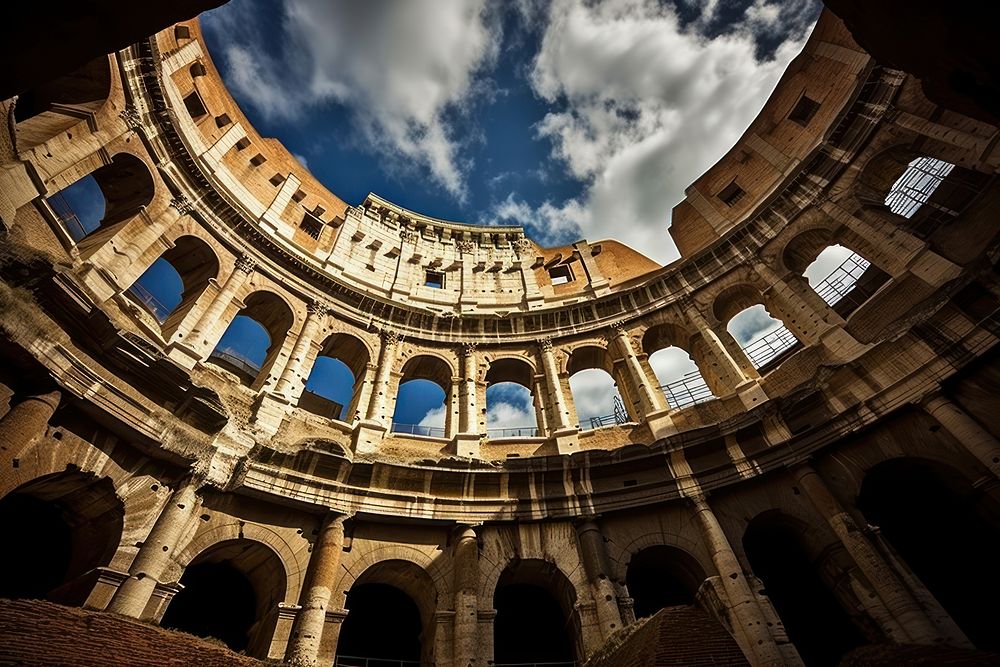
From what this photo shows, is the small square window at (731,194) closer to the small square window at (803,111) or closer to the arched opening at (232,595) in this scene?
the small square window at (803,111)

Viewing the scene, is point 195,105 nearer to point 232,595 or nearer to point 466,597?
point 232,595

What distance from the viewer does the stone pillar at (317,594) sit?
931 centimetres

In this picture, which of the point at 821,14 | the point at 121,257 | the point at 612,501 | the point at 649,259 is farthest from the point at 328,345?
the point at 821,14

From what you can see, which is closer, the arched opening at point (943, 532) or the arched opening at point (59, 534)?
the arched opening at point (59, 534)

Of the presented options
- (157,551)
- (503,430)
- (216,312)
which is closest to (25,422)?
(157,551)

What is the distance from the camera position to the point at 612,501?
12070 millimetres

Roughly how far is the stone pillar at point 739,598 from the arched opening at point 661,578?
26.6 inches

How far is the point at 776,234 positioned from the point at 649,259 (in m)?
6.12

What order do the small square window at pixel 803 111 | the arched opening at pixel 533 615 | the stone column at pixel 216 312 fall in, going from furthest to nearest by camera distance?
1. the small square window at pixel 803 111
2. the stone column at pixel 216 312
3. the arched opening at pixel 533 615

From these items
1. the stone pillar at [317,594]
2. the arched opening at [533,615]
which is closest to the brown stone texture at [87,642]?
the stone pillar at [317,594]

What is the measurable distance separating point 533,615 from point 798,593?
20.4 ft

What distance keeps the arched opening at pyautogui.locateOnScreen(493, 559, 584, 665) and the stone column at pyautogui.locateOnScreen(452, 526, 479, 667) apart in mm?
976

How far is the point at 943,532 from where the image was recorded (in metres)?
11.1

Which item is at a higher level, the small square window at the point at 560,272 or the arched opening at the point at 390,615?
the small square window at the point at 560,272
